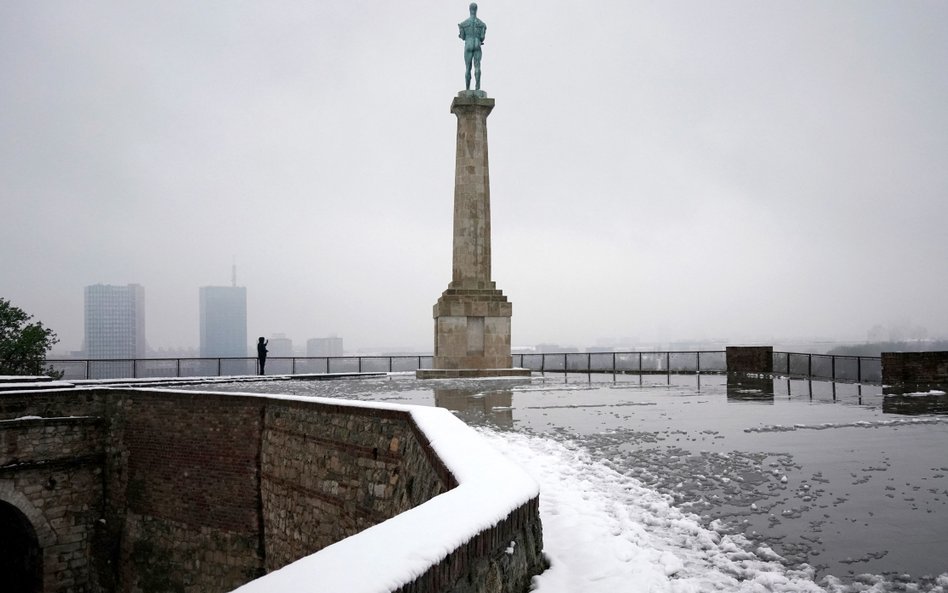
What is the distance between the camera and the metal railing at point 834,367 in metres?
21.2

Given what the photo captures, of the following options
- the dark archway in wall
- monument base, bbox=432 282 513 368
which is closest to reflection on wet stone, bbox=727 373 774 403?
monument base, bbox=432 282 513 368

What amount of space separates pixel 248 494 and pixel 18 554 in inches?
294

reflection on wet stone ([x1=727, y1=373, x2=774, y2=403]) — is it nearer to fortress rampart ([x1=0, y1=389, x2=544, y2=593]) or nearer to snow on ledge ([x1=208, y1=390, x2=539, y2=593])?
fortress rampart ([x1=0, y1=389, x2=544, y2=593])

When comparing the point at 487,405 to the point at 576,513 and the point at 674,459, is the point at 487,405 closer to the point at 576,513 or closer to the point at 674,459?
the point at 674,459

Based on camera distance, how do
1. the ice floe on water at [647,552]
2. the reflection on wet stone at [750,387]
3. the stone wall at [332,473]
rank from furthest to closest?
1. the reflection on wet stone at [750,387]
2. the stone wall at [332,473]
3. the ice floe on water at [647,552]

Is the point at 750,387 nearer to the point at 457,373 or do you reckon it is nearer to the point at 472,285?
the point at 457,373

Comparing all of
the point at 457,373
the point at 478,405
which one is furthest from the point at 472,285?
the point at 478,405

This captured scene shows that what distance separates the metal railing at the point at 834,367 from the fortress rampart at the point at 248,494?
16546mm

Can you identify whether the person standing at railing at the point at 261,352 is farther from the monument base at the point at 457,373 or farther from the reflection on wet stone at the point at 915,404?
the reflection on wet stone at the point at 915,404

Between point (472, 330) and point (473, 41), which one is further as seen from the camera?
point (473, 41)

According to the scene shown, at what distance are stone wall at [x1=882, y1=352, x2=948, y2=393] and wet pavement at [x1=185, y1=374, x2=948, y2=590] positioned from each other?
2951 millimetres

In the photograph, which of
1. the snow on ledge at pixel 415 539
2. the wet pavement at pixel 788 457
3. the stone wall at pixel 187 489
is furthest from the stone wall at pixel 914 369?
the snow on ledge at pixel 415 539

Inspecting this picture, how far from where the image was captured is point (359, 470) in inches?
383

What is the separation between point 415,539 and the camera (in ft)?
10.6
